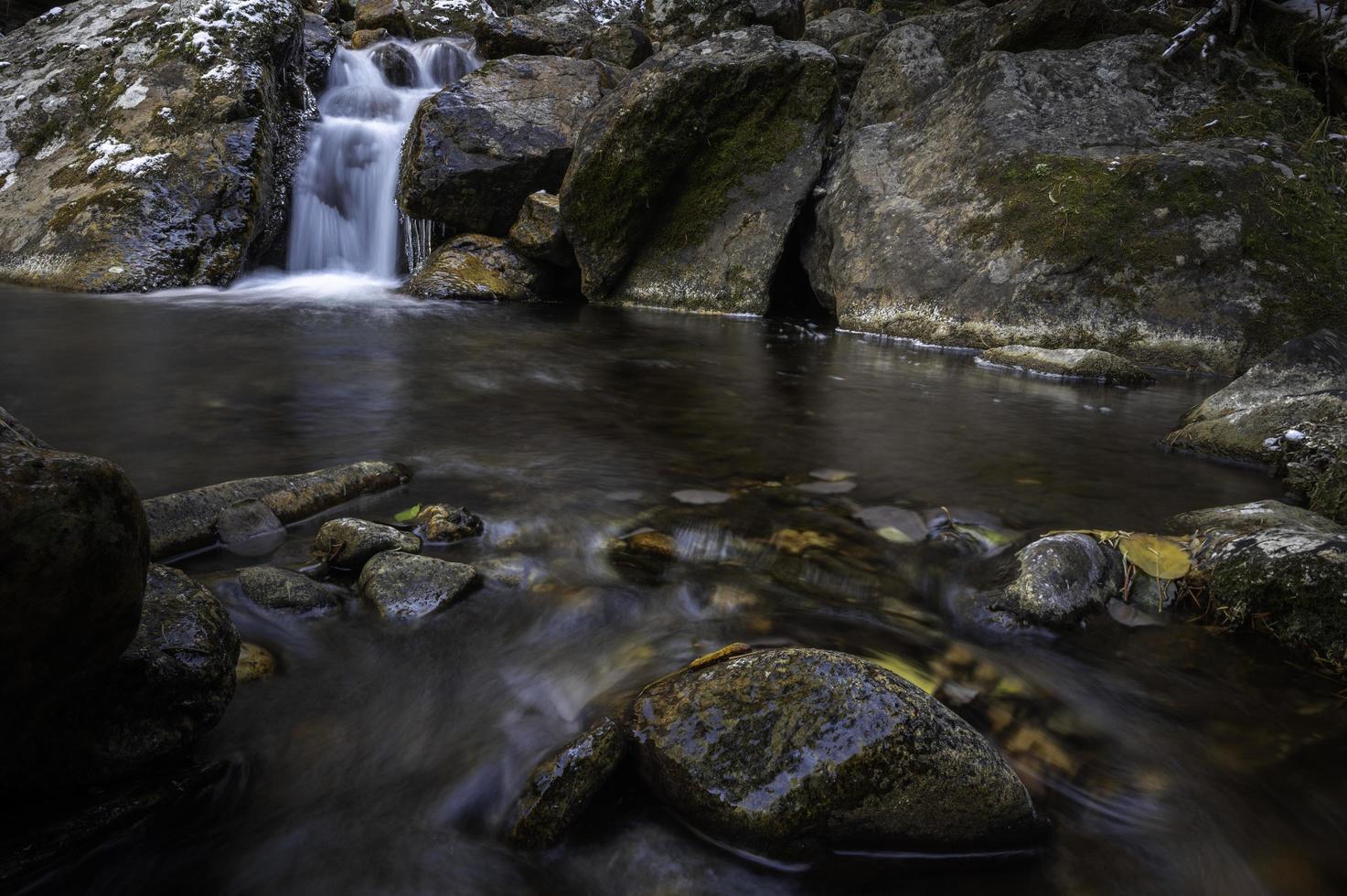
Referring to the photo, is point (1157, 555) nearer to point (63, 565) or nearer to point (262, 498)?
point (63, 565)

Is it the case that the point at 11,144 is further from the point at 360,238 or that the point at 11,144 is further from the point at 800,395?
the point at 800,395

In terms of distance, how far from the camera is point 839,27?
52.2 feet

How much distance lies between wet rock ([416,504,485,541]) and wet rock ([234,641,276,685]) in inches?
32.3

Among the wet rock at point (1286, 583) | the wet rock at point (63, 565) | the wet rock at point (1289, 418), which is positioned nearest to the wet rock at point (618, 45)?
the wet rock at point (1289, 418)

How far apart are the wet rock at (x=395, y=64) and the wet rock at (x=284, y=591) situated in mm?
15110

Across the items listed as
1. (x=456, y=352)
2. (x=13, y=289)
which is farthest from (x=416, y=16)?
(x=456, y=352)

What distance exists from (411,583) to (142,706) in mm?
906

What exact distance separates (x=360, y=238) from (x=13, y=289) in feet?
14.7

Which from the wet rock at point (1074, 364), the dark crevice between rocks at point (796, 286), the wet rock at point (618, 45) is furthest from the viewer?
the wet rock at point (618, 45)

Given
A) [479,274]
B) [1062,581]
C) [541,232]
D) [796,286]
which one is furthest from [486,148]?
[1062,581]

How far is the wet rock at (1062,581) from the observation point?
2453mm

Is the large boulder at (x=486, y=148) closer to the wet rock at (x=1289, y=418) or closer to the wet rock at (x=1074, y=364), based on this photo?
the wet rock at (x=1074, y=364)

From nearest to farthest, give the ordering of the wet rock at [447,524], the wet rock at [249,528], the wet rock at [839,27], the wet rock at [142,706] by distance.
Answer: the wet rock at [142,706] → the wet rock at [249,528] → the wet rock at [447,524] → the wet rock at [839,27]

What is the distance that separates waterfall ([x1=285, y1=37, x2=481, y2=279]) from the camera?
480 inches
